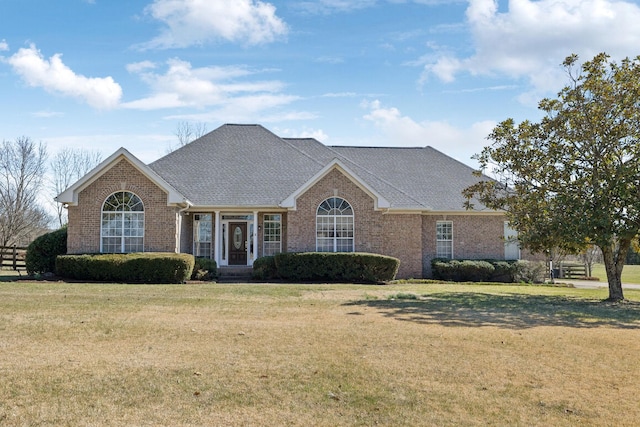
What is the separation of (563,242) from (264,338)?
41.8 ft

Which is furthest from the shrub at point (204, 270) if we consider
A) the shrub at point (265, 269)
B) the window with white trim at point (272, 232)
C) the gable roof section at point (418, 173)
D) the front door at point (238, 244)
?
the gable roof section at point (418, 173)

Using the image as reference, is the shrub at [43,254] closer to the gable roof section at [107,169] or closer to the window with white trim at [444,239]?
the gable roof section at [107,169]

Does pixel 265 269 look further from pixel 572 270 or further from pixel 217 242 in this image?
pixel 572 270

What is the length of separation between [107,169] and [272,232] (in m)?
7.71

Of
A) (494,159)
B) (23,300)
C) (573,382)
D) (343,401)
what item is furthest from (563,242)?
(23,300)

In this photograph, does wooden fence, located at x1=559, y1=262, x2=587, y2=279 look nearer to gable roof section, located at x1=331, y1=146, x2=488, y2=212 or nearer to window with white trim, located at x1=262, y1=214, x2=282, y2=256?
gable roof section, located at x1=331, y1=146, x2=488, y2=212

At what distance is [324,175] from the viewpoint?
83.8ft

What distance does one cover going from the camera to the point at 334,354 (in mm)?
8758

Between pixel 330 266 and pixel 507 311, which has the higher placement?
pixel 330 266

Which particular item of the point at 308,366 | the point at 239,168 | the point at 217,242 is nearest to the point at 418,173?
the point at 239,168

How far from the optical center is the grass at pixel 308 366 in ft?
20.8

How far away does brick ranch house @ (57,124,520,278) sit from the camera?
2398 centimetres

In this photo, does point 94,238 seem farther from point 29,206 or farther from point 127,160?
point 29,206

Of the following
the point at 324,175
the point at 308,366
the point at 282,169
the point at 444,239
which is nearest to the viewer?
the point at 308,366
